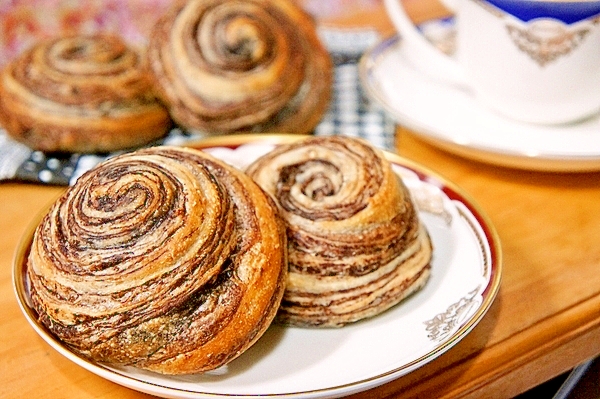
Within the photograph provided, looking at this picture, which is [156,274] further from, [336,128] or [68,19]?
[68,19]

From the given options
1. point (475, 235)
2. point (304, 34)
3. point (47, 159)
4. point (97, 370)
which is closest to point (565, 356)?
point (475, 235)

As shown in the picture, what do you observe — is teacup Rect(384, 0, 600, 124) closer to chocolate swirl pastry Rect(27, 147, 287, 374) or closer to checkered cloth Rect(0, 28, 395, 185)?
checkered cloth Rect(0, 28, 395, 185)

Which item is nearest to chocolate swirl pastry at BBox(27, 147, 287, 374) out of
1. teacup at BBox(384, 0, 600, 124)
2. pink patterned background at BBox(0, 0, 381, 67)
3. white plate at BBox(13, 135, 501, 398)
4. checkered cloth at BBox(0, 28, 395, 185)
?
white plate at BBox(13, 135, 501, 398)

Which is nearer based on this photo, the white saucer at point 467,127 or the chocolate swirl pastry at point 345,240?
the chocolate swirl pastry at point 345,240

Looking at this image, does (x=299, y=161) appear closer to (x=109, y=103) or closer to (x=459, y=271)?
(x=459, y=271)

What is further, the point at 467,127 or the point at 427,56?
the point at 427,56

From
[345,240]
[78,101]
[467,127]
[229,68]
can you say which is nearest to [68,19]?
[78,101]

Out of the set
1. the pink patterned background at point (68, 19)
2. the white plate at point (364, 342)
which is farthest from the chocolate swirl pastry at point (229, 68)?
the pink patterned background at point (68, 19)

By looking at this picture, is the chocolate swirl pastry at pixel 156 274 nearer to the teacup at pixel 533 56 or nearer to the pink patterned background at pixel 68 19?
the teacup at pixel 533 56
